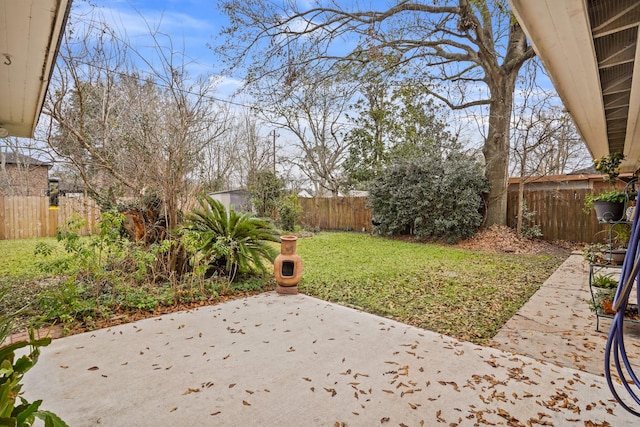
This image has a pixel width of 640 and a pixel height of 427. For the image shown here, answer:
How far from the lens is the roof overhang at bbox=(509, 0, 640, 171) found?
147 cm

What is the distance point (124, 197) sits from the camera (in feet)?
16.2

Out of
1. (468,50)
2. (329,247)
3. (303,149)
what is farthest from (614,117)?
(303,149)

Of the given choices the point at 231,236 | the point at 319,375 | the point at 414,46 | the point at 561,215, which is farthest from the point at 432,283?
the point at 414,46

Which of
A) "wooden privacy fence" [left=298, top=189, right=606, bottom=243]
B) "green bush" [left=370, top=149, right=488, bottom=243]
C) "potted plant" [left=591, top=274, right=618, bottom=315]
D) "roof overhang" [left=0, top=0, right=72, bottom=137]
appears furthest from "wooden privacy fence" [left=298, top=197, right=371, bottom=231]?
"roof overhang" [left=0, top=0, right=72, bottom=137]

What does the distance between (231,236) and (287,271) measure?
947 mm

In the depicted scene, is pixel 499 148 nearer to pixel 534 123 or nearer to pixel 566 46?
pixel 534 123

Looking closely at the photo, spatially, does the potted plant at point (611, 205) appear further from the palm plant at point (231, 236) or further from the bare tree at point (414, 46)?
the bare tree at point (414, 46)

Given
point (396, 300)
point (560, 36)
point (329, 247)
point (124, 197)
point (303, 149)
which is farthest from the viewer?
point (303, 149)

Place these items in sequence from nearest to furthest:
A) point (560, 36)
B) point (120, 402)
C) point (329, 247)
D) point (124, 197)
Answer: point (560, 36) < point (120, 402) < point (124, 197) < point (329, 247)

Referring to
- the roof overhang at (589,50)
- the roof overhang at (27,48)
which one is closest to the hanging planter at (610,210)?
the roof overhang at (589,50)

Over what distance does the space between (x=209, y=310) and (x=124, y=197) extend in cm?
242

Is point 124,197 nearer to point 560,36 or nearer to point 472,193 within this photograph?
point 560,36

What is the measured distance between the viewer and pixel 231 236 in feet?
15.4

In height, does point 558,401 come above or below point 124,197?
below
